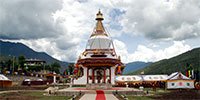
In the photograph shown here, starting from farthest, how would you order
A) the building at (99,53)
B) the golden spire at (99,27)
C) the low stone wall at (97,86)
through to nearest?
1. the golden spire at (99,27)
2. the building at (99,53)
3. the low stone wall at (97,86)

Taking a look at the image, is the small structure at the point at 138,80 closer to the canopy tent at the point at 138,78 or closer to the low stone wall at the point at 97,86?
the canopy tent at the point at 138,78

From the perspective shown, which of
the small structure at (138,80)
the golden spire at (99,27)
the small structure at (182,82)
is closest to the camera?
the small structure at (182,82)

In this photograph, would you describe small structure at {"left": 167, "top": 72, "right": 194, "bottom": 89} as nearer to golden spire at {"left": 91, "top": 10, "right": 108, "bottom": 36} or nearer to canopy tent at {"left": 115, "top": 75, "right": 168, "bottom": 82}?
canopy tent at {"left": 115, "top": 75, "right": 168, "bottom": 82}

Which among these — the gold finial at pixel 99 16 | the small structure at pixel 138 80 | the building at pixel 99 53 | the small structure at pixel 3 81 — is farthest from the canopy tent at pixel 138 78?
the small structure at pixel 3 81

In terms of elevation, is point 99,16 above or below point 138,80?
above

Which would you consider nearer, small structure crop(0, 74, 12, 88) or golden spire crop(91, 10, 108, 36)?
small structure crop(0, 74, 12, 88)

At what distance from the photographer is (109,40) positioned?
70250 millimetres

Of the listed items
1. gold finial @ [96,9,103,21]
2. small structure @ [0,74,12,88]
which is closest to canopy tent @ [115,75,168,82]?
gold finial @ [96,9,103,21]

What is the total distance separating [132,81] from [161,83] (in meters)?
6.23

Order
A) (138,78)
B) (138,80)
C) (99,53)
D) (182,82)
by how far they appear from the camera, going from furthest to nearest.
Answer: (138,78) < (138,80) < (99,53) < (182,82)

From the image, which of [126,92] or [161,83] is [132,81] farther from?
[126,92]

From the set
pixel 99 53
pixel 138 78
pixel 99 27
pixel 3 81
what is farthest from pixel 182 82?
pixel 3 81

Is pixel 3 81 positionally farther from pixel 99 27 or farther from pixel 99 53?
pixel 99 27

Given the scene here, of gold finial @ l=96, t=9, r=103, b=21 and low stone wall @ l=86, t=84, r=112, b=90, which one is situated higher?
gold finial @ l=96, t=9, r=103, b=21
